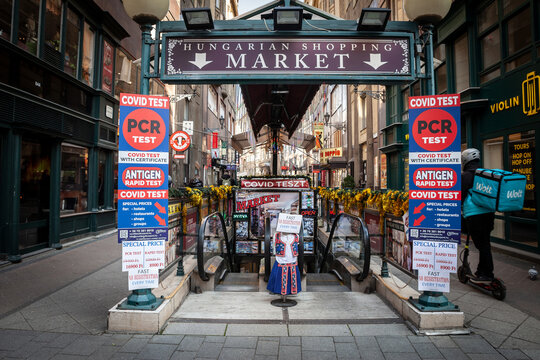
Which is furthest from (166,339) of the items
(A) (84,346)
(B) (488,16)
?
(B) (488,16)

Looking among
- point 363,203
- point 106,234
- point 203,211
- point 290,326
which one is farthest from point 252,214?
point 106,234

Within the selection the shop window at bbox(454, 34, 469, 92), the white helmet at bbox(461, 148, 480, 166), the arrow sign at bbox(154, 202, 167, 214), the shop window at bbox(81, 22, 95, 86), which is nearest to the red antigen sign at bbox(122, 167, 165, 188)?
the arrow sign at bbox(154, 202, 167, 214)

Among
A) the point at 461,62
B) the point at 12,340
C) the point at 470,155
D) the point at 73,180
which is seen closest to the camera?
the point at 12,340

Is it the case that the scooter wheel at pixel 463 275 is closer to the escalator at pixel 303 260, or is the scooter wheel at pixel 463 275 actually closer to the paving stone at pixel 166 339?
the escalator at pixel 303 260

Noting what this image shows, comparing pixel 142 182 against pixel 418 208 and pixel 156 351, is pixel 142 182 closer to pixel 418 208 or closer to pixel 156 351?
pixel 156 351

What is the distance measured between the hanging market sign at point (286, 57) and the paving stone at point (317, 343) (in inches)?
122

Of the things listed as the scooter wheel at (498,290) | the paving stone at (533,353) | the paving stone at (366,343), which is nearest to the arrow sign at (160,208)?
the paving stone at (366,343)

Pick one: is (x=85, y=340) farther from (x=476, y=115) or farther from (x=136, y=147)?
Result: (x=476, y=115)

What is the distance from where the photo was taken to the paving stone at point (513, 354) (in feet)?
9.77

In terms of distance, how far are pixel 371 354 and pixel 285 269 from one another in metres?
1.79

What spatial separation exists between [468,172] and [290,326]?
11.7ft

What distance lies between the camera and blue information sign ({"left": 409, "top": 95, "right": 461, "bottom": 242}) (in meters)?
3.66

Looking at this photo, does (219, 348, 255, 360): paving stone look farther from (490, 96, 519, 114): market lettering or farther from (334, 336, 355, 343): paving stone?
(490, 96, 519, 114): market lettering

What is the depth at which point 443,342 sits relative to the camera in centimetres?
331
